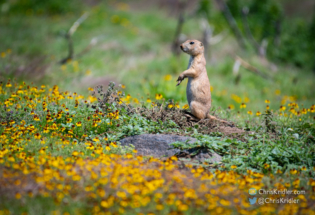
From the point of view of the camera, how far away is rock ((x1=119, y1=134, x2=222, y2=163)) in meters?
4.64

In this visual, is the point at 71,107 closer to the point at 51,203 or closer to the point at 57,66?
the point at 51,203

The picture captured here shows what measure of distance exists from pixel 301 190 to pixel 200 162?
1361 mm

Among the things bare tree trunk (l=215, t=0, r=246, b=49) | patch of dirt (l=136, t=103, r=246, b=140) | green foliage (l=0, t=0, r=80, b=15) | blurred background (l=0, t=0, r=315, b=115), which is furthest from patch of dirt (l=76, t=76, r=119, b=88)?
bare tree trunk (l=215, t=0, r=246, b=49)

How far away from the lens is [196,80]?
17.4ft

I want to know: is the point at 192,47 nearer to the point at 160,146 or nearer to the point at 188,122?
the point at 188,122

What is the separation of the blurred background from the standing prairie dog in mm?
2191

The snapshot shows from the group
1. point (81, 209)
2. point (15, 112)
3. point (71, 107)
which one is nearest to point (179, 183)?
point (81, 209)

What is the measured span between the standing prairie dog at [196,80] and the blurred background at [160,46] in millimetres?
2191

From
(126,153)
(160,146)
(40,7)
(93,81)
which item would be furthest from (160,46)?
(126,153)

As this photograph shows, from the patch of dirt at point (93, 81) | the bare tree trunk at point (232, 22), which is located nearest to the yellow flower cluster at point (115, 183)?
the patch of dirt at point (93, 81)

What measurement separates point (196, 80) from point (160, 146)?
1344mm

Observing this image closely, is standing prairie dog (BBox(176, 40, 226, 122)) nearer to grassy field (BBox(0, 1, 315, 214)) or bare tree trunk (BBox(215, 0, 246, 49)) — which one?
grassy field (BBox(0, 1, 315, 214))

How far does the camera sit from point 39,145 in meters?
4.40

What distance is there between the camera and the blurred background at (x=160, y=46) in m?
9.71
